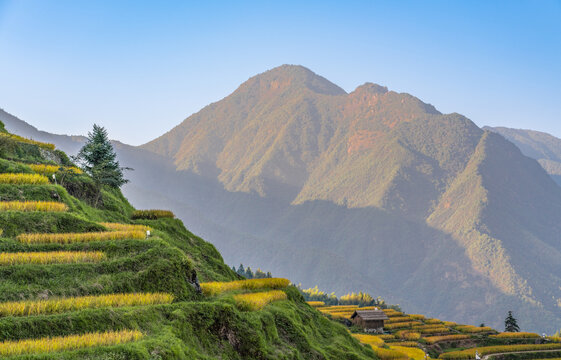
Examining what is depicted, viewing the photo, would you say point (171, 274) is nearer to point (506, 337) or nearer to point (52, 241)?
point (52, 241)

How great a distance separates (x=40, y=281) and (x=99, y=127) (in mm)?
32387

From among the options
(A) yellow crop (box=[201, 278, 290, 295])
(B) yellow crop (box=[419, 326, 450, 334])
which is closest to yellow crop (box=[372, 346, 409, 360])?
(A) yellow crop (box=[201, 278, 290, 295])

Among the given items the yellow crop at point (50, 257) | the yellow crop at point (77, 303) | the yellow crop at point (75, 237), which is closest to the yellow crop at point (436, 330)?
the yellow crop at point (75, 237)

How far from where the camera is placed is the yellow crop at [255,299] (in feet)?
70.9

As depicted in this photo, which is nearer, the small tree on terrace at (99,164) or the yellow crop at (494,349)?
the small tree on terrace at (99,164)

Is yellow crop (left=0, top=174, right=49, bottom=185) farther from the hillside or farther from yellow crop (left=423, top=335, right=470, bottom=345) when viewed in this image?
yellow crop (left=423, top=335, right=470, bottom=345)

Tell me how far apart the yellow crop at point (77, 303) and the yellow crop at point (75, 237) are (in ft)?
19.0

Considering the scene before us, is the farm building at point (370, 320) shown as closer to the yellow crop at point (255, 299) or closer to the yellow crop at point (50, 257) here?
the yellow crop at point (255, 299)

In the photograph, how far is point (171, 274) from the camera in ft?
62.1

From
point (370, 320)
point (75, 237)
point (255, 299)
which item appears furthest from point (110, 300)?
point (370, 320)

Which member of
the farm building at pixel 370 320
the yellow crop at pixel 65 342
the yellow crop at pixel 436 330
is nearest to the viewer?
the yellow crop at pixel 65 342

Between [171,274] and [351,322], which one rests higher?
[171,274]

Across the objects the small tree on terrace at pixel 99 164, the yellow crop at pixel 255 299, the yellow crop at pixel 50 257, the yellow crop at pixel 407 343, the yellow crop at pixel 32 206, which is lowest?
the yellow crop at pixel 407 343

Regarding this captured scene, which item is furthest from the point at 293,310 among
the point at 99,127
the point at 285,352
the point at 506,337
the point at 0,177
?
the point at 506,337
